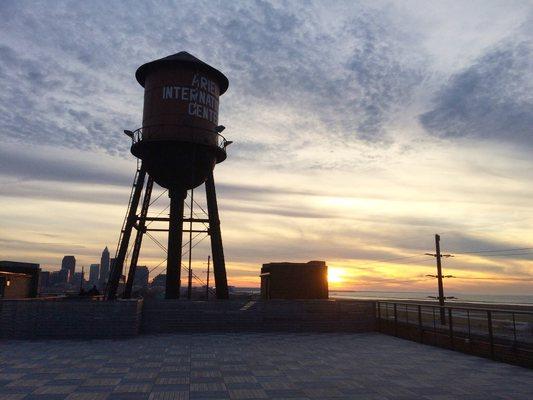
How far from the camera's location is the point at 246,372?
9.79 m

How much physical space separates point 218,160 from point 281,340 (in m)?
10.9

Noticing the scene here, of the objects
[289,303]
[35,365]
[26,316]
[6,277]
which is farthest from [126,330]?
[6,277]

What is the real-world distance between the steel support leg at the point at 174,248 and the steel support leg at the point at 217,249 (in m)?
1.76

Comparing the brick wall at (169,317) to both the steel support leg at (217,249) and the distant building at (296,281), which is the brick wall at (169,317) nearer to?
the steel support leg at (217,249)

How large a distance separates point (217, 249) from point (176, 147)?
558 cm

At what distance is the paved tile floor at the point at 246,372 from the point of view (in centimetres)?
792

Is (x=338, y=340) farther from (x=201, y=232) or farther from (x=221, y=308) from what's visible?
(x=201, y=232)

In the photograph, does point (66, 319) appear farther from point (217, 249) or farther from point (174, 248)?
point (217, 249)

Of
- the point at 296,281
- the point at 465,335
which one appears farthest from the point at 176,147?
the point at 465,335

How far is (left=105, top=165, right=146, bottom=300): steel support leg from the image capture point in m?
20.4

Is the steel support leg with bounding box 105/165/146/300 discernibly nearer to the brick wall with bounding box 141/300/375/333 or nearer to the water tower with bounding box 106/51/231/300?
the water tower with bounding box 106/51/231/300

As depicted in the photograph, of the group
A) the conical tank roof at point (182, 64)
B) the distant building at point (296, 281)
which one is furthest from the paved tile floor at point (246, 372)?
the conical tank roof at point (182, 64)

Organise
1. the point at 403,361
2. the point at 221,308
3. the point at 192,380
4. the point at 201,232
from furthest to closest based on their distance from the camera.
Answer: the point at 201,232
the point at 221,308
the point at 403,361
the point at 192,380

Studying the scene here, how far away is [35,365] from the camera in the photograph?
407 inches
